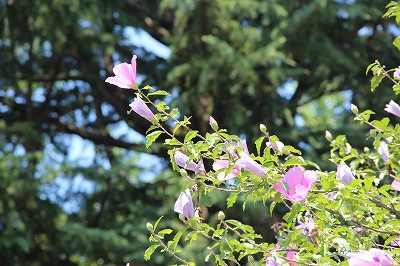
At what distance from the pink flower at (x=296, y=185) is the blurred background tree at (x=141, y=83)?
3.52 meters

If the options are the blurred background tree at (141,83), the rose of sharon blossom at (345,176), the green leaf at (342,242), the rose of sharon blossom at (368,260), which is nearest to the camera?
the rose of sharon blossom at (368,260)

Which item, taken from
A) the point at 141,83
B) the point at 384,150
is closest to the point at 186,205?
the point at 384,150

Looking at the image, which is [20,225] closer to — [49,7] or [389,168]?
[49,7]

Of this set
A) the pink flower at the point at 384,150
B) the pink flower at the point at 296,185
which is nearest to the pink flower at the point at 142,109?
the pink flower at the point at 296,185

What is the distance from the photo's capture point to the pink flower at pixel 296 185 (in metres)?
1.67

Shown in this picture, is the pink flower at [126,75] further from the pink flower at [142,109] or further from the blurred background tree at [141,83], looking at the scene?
the blurred background tree at [141,83]

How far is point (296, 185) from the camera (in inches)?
66.1

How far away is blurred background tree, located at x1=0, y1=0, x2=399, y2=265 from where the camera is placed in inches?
216

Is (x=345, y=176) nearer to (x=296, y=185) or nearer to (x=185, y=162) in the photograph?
(x=296, y=185)

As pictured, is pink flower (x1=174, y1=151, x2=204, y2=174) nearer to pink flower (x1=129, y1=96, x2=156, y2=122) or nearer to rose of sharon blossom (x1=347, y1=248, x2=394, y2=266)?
pink flower (x1=129, y1=96, x2=156, y2=122)

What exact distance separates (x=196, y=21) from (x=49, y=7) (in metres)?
1.13

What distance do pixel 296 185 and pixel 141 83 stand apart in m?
4.48

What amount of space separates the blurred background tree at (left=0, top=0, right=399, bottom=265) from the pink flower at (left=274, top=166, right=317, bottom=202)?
3.52 metres

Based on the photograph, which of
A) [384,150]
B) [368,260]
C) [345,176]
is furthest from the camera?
[384,150]
